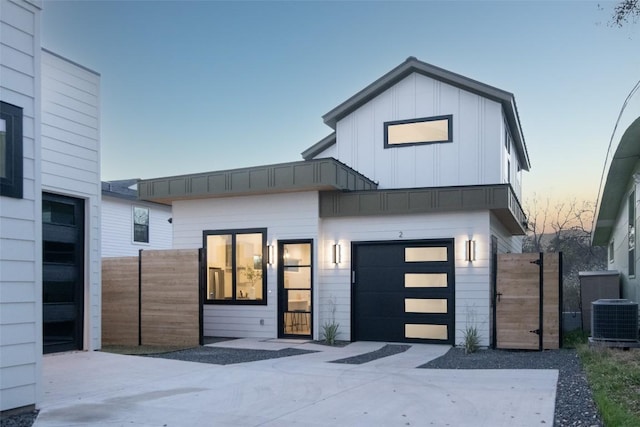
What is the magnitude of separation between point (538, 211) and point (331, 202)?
19890mm

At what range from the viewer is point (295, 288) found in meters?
11.5

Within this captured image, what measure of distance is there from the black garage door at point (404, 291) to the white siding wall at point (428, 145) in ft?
7.63

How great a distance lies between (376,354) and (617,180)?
741 cm

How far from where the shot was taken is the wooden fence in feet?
33.7

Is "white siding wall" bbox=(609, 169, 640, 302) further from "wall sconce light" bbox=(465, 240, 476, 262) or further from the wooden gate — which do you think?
"wall sconce light" bbox=(465, 240, 476, 262)

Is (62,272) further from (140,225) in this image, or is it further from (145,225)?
(145,225)

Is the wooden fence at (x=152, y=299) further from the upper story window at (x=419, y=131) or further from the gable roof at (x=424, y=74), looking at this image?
the upper story window at (x=419, y=131)

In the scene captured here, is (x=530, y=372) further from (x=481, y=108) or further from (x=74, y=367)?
(x=481, y=108)

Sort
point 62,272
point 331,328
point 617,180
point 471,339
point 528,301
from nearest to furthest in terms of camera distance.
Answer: point 62,272 → point 471,339 → point 528,301 → point 331,328 → point 617,180

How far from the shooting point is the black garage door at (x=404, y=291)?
10.6m

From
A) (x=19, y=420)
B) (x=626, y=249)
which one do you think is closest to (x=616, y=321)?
(x=626, y=249)

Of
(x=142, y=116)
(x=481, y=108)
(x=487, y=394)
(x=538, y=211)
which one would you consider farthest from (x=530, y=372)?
(x=538, y=211)

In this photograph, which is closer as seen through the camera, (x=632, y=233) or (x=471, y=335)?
(x=471, y=335)

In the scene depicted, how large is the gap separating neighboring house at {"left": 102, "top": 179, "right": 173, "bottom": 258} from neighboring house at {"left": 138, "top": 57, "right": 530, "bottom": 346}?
7.86 m
